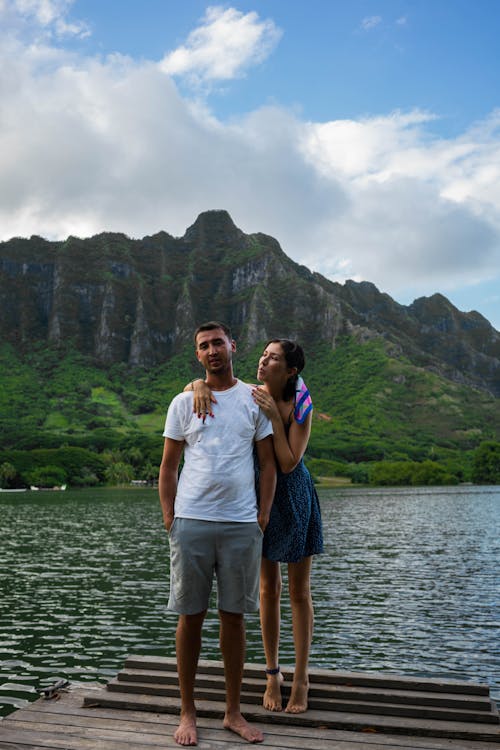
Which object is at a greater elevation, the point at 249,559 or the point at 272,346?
the point at 272,346

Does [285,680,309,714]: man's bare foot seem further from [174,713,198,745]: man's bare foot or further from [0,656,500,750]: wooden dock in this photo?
[174,713,198,745]: man's bare foot

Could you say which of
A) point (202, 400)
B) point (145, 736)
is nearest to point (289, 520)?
point (202, 400)

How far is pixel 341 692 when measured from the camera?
643 centimetres

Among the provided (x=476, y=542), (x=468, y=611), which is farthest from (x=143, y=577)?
(x=476, y=542)

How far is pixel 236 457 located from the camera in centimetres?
590

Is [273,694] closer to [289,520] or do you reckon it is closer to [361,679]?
[361,679]

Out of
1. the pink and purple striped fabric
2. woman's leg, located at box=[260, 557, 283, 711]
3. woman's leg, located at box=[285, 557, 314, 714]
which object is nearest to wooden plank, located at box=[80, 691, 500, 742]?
woman's leg, located at box=[285, 557, 314, 714]

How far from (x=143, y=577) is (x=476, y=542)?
20.9 meters

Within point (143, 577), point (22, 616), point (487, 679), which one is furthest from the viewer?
point (143, 577)

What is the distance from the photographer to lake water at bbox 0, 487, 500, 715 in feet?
46.6

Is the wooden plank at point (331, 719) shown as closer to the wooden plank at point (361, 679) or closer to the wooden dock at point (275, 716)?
the wooden dock at point (275, 716)

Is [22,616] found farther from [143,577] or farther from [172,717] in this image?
[172,717]

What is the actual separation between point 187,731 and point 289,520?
197 cm

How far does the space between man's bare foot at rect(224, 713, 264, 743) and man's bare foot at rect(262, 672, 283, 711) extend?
1.49 ft
